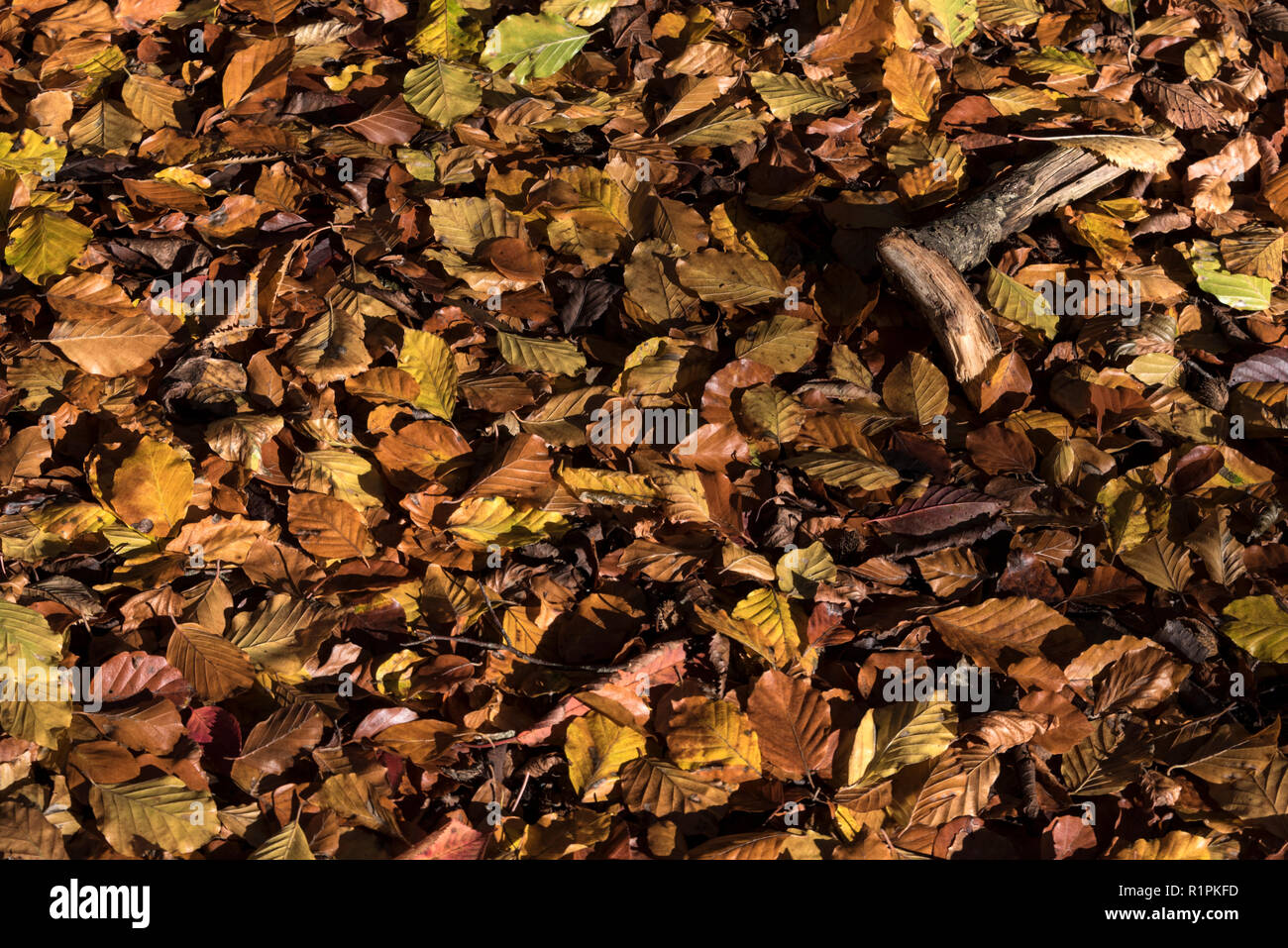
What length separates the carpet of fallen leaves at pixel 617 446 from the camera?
1836 mm

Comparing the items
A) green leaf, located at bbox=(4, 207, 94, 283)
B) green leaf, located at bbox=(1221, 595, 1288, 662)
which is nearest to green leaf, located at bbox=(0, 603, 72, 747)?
green leaf, located at bbox=(4, 207, 94, 283)

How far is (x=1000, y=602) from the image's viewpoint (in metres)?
2.02

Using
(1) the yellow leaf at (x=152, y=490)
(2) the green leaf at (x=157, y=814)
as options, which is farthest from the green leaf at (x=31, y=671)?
(1) the yellow leaf at (x=152, y=490)

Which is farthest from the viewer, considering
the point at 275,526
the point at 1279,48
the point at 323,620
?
the point at 1279,48

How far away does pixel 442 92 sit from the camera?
2.63 meters

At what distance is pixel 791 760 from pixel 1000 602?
582 millimetres

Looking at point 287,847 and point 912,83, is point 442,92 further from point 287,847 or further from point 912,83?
point 287,847

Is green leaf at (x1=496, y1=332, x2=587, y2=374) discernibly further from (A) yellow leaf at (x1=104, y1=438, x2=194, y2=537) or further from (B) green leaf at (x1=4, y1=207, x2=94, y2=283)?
(B) green leaf at (x1=4, y1=207, x2=94, y2=283)

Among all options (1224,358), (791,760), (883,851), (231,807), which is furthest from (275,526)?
(1224,358)

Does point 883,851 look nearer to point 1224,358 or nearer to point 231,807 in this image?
point 231,807

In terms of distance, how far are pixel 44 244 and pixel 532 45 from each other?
1.38 m

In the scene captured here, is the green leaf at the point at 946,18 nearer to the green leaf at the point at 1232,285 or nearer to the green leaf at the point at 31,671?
the green leaf at the point at 1232,285

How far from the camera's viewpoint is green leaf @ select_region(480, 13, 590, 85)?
2.68 m

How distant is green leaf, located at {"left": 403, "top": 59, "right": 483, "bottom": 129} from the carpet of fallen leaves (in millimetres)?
16
